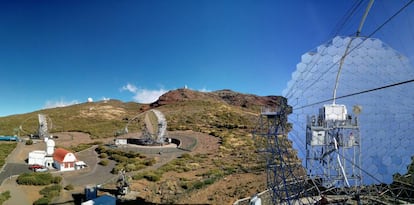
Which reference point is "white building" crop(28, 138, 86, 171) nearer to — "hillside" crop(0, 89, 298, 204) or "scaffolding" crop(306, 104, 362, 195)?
"hillside" crop(0, 89, 298, 204)

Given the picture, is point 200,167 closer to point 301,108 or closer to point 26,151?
point 301,108

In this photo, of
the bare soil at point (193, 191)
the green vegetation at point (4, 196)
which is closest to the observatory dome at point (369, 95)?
the bare soil at point (193, 191)

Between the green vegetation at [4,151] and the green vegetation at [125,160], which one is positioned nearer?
the green vegetation at [125,160]

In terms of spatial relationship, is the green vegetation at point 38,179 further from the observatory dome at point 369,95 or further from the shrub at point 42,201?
the observatory dome at point 369,95

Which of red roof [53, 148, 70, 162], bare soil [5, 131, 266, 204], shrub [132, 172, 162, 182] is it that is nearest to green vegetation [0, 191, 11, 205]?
bare soil [5, 131, 266, 204]

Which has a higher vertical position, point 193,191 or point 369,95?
point 369,95

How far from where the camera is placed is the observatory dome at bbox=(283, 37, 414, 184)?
12.9 m

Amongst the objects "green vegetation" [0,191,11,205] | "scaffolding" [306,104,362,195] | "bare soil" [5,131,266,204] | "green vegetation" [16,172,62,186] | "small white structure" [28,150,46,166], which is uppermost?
"scaffolding" [306,104,362,195]

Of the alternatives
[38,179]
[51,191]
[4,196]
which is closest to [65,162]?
[38,179]

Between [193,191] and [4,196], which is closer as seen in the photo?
[4,196]

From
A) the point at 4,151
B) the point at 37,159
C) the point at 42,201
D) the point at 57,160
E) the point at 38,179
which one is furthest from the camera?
the point at 4,151

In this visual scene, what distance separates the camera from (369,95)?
47.3ft

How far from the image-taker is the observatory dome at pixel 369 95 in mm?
12938

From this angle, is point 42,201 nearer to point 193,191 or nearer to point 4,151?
point 193,191
